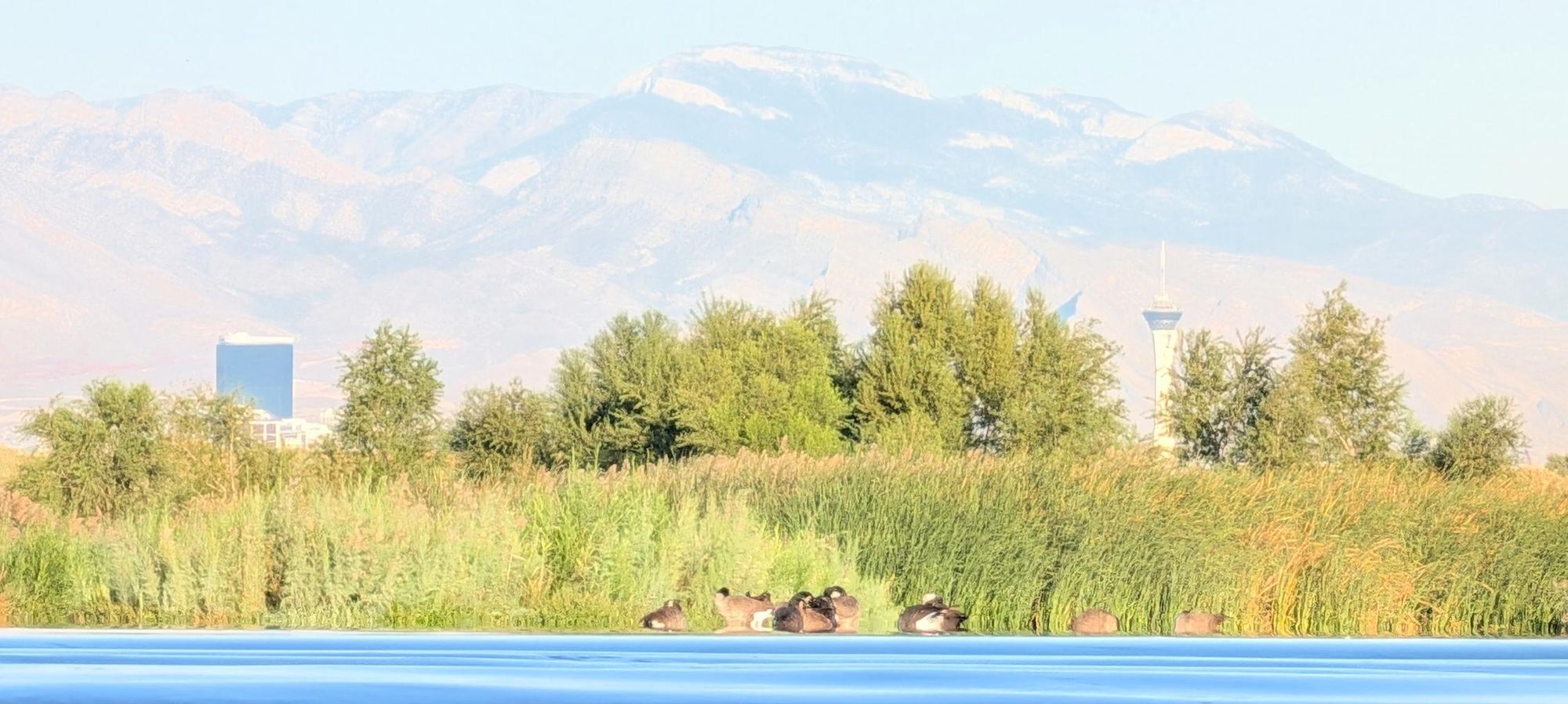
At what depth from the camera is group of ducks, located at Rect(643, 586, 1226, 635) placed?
1575 cm

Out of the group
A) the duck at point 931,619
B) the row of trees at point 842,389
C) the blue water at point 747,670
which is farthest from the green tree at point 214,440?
the blue water at point 747,670

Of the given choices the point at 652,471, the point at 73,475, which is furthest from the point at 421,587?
the point at 73,475

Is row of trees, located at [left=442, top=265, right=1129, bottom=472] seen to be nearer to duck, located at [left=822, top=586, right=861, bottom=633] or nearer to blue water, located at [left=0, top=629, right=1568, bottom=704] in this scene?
duck, located at [left=822, top=586, right=861, bottom=633]

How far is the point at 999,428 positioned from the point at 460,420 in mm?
11280

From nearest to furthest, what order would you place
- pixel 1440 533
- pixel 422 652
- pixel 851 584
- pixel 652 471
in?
pixel 422 652 < pixel 851 584 < pixel 1440 533 < pixel 652 471

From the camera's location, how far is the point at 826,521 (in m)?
19.4

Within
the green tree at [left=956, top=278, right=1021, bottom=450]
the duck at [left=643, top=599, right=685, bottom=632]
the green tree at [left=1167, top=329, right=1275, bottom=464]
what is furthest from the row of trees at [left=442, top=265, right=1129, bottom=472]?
the duck at [left=643, top=599, right=685, bottom=632]

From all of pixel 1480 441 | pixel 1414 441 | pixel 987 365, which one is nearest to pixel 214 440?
pixel 987 365

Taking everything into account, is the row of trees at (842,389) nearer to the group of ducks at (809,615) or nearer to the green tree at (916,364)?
the green tree at (916,364)

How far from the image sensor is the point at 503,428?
1700 inches

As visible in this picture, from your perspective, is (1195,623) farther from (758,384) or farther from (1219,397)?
(1219,397)

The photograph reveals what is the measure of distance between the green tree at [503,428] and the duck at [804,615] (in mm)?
25808

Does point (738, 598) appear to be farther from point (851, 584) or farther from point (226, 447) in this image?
point (226, 447)

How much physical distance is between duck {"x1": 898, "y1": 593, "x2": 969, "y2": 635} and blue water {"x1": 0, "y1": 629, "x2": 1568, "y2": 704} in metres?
3.08
